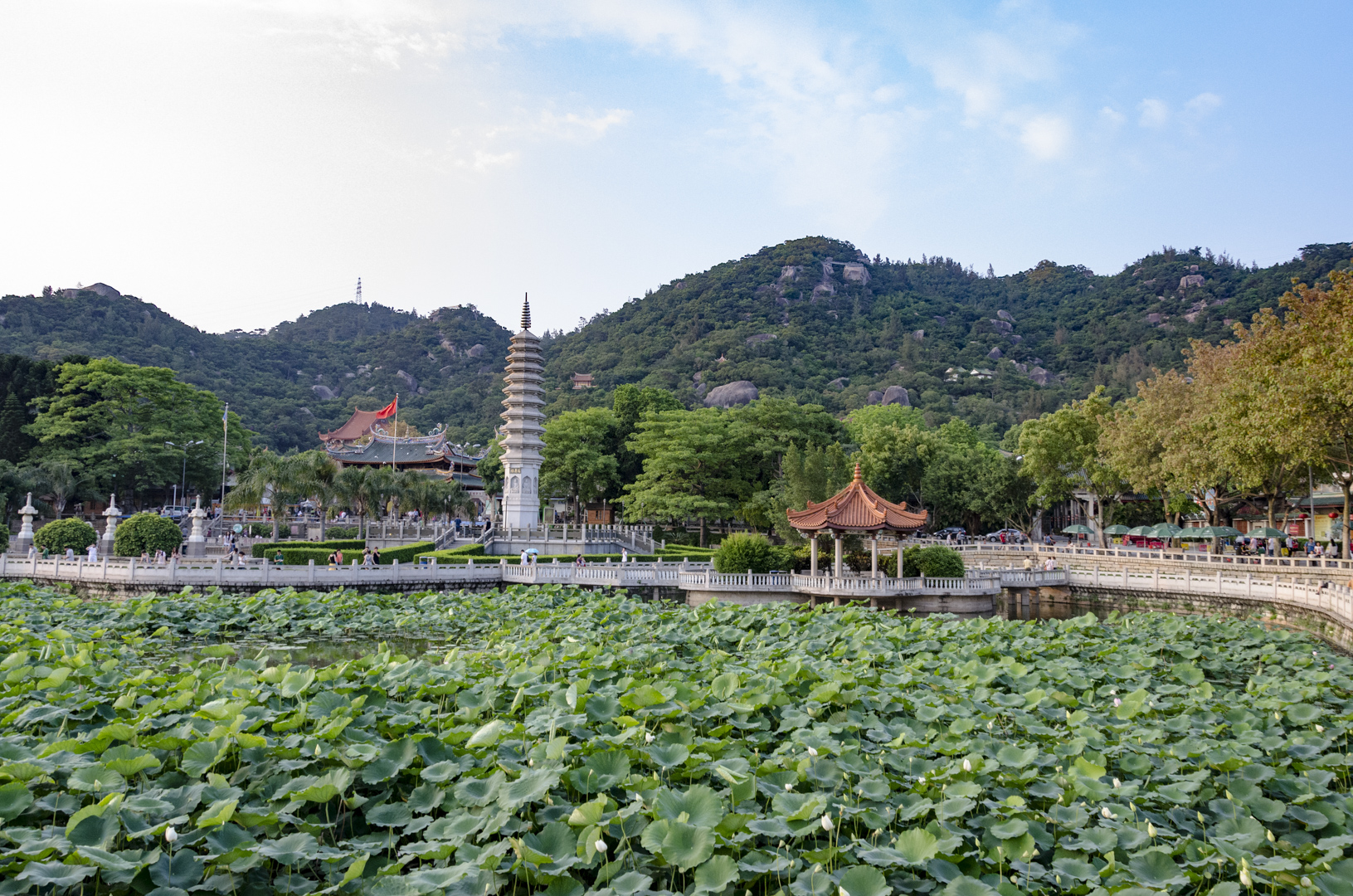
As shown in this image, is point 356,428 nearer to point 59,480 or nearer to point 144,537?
point 59,480

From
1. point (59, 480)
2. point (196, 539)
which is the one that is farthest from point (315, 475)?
point (59, 480)

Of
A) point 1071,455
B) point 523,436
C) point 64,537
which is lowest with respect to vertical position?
point 64,537

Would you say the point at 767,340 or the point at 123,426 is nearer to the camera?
the point at 123,426

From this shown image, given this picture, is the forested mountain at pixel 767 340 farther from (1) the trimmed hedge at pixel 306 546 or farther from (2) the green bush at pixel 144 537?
(2) the green bush at pixel 144 537

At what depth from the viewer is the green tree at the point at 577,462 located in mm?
44375

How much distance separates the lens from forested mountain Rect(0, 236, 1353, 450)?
82500 mm

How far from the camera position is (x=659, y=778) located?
6.24 m

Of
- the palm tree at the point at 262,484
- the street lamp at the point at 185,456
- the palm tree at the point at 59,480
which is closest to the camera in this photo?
the palm tree at the point at 262,484

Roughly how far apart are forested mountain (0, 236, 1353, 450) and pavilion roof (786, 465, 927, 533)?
181 feet

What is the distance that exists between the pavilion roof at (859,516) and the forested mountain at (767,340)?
55053 mm

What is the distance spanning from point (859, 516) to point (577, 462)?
24542 millimetres

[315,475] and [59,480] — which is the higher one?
[315,475]

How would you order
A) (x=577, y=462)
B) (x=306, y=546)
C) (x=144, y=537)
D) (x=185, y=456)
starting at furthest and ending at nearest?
1. (x=185, y=456)
2. (x=577, y=462)
3. (x=306, y=546)
4. (x=144, y=537)

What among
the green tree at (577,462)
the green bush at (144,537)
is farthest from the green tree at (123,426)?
the green tree at (577,462)
